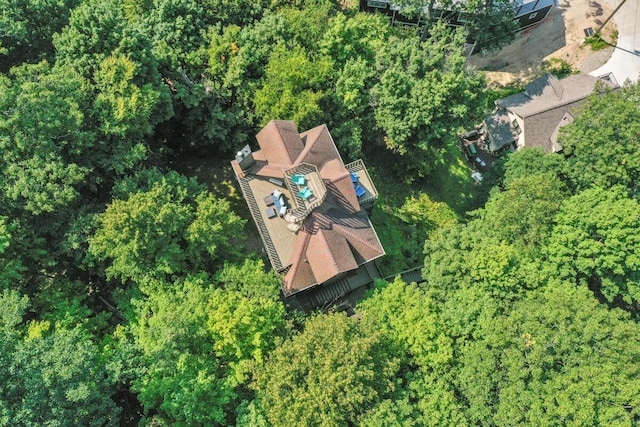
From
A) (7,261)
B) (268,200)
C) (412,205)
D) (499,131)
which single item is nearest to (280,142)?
(268,200)

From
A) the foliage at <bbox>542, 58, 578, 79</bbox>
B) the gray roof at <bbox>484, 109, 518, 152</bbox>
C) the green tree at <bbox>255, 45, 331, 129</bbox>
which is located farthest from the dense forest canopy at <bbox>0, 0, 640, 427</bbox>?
the foliage at <bbox>542, 58, 578, 79</bbox>

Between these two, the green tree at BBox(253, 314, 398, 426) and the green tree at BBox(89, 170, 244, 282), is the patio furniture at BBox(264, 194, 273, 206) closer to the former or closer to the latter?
the green tree at BBox(89, 170, 244, 282)

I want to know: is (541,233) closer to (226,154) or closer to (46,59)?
Result: (226,154)

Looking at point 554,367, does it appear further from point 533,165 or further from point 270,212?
point 270,212

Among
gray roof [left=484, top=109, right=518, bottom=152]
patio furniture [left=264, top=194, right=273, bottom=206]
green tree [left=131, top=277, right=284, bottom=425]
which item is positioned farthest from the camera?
gray roof [left=484, top=109, right=518, bottom=152]

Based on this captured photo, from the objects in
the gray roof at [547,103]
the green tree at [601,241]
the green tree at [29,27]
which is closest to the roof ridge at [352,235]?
the green tree at [601,241]

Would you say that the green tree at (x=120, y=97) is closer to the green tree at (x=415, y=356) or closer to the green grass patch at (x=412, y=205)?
the green tree at (x=415, y=356)

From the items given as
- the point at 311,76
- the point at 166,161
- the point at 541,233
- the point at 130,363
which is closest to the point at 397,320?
the point at 541,233
